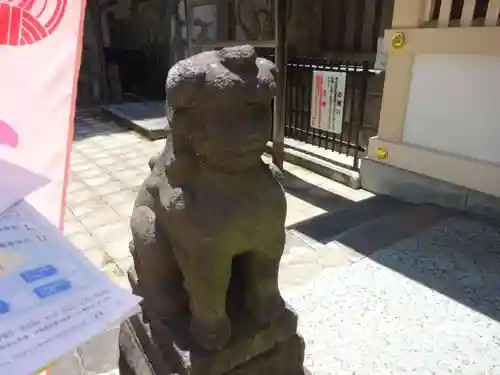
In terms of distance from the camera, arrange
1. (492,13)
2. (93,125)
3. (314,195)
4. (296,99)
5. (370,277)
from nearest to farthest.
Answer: (370,277), (492,13), (314,195), (296,99), (93,125)

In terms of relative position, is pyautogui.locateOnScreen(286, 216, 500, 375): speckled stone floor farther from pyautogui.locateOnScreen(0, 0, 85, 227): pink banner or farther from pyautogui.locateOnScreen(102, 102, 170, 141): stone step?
pyautogui.locateOnScreen(102, 102, 170, 141): stone step

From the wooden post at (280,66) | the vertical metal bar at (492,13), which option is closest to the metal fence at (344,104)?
the wooden post at (280,66)

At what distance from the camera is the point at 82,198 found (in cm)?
356

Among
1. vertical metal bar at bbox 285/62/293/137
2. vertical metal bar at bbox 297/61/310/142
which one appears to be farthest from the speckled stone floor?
vertical metal bar at bbox 285/62/293/137

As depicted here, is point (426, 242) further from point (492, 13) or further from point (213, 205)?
point (213, 205)

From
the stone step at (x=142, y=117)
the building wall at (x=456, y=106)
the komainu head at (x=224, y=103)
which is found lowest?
the stone step at (x=142, y=117)

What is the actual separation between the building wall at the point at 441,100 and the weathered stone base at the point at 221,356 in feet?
7.42

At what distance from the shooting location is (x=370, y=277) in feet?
7.22

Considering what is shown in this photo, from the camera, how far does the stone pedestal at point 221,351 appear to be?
3.62 feet

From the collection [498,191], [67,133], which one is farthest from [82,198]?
[498,191]

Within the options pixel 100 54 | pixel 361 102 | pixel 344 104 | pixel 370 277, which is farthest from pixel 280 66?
pixel 100 54

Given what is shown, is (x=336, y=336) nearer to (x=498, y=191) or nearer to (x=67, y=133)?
(x=67, y=133)

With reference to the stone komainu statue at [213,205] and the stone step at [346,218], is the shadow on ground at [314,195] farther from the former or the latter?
the stone komainu statue at [213,205]

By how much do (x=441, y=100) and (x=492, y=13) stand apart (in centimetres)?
63
